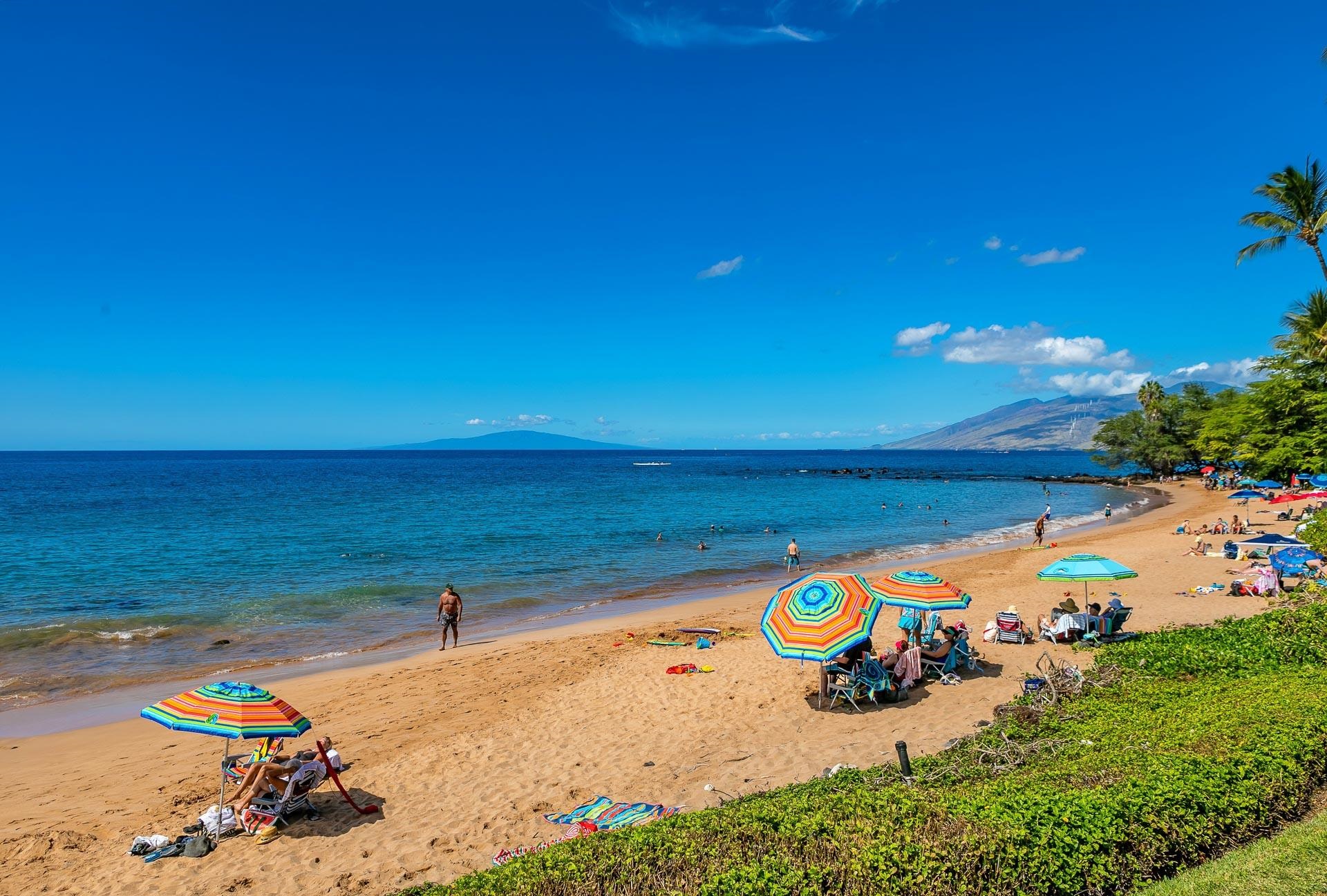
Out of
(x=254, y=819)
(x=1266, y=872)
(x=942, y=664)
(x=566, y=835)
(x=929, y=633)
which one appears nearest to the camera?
(x=1266, y=872)

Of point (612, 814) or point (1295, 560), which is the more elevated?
point (1295, 560)

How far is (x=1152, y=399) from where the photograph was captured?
3093 inches

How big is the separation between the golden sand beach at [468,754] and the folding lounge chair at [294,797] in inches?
8.6

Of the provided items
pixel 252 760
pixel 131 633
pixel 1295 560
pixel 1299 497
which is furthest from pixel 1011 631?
pixel 1299 497

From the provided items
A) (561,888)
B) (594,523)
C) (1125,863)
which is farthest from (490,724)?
(594,523)

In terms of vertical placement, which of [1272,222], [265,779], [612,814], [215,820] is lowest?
[215,820]

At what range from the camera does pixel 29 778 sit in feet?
36.4

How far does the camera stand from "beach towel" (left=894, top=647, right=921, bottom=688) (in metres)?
12.2

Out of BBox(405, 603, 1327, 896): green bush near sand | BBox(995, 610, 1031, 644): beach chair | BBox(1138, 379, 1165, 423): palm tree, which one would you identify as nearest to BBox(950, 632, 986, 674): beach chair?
BBox(995, 610, 1031, 644): beach chair

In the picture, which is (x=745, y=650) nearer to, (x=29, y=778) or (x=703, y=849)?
(x=703, y=849)

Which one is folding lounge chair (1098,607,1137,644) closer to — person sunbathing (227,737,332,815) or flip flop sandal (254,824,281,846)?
person sunbathing (227,737,332,815)

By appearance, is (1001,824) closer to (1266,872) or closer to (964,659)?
(1266,872)

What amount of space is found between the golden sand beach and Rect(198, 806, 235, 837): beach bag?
0.25 m

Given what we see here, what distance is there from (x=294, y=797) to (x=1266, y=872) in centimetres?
1004
